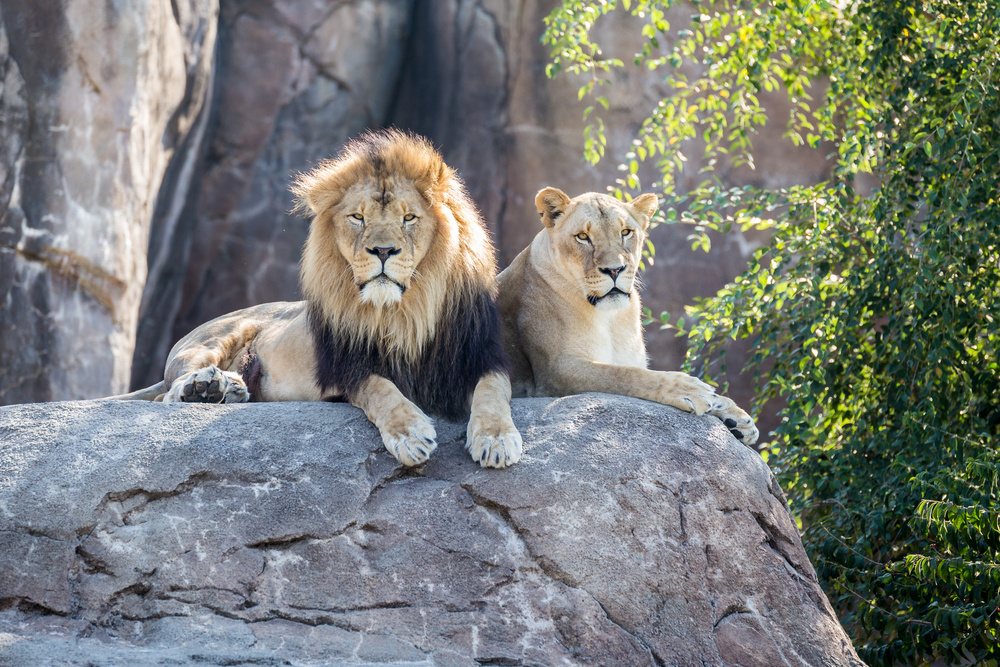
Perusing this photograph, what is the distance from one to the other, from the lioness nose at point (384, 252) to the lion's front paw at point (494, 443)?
0.63m

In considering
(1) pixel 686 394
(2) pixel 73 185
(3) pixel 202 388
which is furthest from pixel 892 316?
(2) pixel 73 185

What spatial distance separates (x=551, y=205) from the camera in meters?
3.97

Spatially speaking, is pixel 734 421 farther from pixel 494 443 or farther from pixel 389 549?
pixel 389 549

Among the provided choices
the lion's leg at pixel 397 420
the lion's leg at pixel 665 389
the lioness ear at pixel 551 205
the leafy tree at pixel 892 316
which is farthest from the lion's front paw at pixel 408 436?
the leafy tree at pixel 892 316

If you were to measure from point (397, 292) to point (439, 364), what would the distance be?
1.12 feet

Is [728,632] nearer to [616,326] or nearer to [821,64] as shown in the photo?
[616,326]

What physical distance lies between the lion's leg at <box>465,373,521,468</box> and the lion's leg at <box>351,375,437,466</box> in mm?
136

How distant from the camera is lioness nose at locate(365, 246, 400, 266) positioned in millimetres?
3158

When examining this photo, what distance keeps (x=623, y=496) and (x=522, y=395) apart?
1.06 metres

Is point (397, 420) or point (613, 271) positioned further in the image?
point (613, 271)

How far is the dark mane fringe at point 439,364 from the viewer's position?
3.38 metres

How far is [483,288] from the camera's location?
3.47 meters

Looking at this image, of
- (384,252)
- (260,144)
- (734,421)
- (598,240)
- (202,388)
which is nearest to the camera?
(384,252)

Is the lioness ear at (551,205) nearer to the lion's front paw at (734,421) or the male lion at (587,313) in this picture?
the male lion at (587,313)
